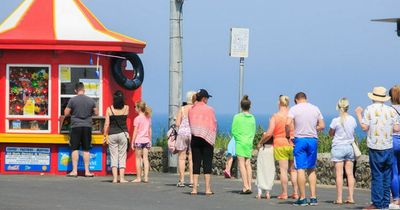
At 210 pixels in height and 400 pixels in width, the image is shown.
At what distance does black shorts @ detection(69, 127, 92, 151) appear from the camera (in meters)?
21.8

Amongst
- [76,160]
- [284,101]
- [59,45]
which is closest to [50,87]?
[59,45]

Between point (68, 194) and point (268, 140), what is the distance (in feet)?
10.8

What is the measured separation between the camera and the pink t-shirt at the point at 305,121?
16.5 metres

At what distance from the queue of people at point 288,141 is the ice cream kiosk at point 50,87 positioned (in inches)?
61.5

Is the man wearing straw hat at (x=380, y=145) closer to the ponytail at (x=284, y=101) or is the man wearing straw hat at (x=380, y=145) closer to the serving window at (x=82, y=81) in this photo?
the ponytail at (x=284, y=101)

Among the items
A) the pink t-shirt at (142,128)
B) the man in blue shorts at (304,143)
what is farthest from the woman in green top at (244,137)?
the pink t-shirt at (142,128)

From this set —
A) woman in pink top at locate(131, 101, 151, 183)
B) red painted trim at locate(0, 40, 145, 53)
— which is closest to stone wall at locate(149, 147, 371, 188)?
woman in pink top at locate(131, 101, 151, 183)

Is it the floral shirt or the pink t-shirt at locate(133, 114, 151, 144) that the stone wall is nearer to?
the pink t-shirt at locate(133, 114, 151, 144)

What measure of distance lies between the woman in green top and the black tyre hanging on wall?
4.82m

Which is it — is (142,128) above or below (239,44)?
below

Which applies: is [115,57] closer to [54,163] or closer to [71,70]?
[71,70]

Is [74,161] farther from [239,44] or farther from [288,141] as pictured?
[288,141]

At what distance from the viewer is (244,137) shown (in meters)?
18.5

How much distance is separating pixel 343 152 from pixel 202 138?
249 cm
